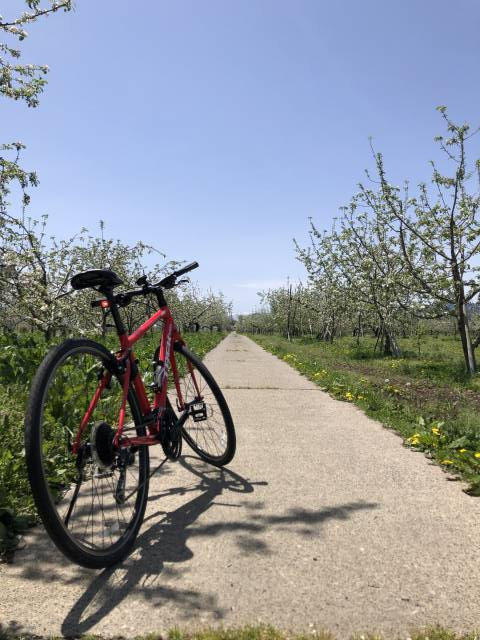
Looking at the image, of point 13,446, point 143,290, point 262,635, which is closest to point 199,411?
point 143,290

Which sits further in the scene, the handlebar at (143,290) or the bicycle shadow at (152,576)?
the handlebar at (143,290)

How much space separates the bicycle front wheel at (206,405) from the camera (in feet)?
13.1

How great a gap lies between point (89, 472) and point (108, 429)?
278mm

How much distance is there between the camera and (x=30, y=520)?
2.87 meters

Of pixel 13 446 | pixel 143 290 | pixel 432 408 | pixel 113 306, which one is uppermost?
pixel 143 290

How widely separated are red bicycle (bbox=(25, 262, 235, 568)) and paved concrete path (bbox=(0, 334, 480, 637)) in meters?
0.21

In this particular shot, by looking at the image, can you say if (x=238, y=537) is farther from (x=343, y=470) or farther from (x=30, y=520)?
(x=343, y=470)

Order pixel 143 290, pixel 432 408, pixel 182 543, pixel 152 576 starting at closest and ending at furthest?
pixel 152 576 → pixel 182 543 → pixel 143 290 → pixel 432 408

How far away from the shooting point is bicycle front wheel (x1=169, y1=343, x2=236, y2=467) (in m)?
3.98

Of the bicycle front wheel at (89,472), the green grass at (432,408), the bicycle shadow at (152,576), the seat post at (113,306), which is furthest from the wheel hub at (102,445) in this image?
the green grass at (432,408)

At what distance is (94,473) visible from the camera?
2.51 metres

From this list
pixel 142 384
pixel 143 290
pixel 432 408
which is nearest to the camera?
pixel 142 384

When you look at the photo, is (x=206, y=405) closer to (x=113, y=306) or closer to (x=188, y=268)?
(x=188, y=268)

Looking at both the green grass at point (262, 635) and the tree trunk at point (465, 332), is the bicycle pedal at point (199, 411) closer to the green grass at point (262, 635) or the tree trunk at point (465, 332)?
the green grass at point (262, 635)
